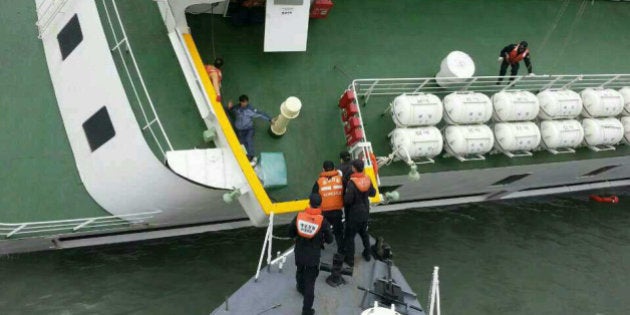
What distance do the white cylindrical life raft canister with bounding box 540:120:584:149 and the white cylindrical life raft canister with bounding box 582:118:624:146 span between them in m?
0.33

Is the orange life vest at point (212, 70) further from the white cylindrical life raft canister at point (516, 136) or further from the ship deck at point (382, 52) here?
the white cylindrical life raft canister at point (516, 136)

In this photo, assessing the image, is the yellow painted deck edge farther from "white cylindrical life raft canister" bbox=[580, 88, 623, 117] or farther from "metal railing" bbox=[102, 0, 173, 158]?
"white cylindrical life raft canister" bbox=[580, 88, 623, 117]

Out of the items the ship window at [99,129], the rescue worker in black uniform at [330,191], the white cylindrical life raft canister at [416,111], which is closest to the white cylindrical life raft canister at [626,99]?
the white cylindrical life raft canister at [416,111]

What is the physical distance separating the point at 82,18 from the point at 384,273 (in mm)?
7005

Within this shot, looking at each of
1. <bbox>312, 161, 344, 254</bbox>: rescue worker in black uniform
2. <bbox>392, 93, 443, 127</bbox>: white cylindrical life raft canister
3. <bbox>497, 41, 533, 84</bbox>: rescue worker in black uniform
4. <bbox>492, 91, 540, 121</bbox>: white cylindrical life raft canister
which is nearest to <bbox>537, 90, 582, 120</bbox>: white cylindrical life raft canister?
<bbox>492, 91, 540, 121</bbox>: white cylindrical life raft canister

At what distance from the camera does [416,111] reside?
941 cm

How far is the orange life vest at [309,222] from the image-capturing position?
650 cm

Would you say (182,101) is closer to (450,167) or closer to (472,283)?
(450,167)

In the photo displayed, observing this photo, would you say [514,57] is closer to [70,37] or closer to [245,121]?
[245,121]

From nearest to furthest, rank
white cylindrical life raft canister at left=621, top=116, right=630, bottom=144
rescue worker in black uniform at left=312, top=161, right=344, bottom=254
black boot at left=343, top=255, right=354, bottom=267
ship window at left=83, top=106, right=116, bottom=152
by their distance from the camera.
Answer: rescue worker in black uniform at left=312, top=161, right=344, bottom=254 → black boot at left=343, top=255, right=354, bottom=267 → ship window at left=83, top=106, right=116, bottom=152 → white cylindrical life raft canister at left=621, top=116, right=630, bottom=144

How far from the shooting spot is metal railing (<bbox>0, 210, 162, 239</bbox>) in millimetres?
8625

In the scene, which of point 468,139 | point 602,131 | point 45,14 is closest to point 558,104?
point 602,131

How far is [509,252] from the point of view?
11633 mm

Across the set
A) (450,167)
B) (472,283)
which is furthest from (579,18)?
(472,283)
